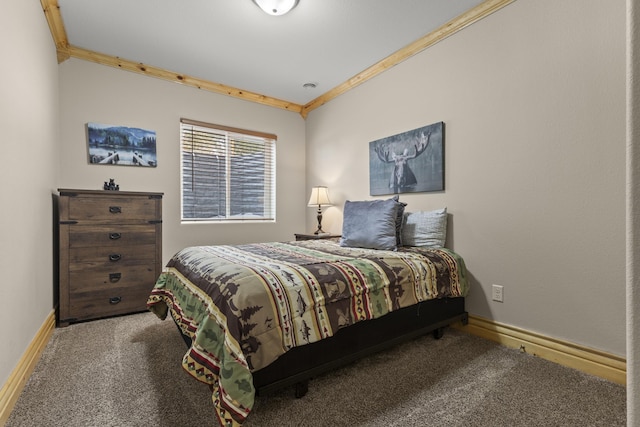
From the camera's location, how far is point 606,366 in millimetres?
1700

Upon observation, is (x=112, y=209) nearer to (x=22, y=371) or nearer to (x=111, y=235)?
(x=111, y=235)

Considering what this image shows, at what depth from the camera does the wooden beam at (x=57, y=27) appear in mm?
2312

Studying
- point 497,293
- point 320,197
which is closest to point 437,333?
point 497,293

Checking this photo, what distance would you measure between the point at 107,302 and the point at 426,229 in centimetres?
284

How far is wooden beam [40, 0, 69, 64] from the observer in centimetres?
231

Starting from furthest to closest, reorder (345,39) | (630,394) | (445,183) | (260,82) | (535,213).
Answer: (260,82) < (345,39) < (445,183) < (535,213) < (630,394)

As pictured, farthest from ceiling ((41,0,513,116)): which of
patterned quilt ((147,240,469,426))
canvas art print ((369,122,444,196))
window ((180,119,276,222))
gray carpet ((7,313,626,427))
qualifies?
gray carpet ((7,313,626,427))

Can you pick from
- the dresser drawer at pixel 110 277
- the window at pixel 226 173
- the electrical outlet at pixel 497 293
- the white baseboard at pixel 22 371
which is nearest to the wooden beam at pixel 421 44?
the window at pixel 226 173

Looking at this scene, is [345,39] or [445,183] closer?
[445,183]

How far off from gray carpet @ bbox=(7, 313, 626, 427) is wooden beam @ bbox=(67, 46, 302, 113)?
2.67 meters

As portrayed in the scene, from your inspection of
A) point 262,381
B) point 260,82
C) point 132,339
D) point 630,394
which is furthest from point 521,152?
point 132,339

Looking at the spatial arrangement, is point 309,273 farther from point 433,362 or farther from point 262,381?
point 433,362

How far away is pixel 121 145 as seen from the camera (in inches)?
124

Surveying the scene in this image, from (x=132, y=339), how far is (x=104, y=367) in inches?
16.3
